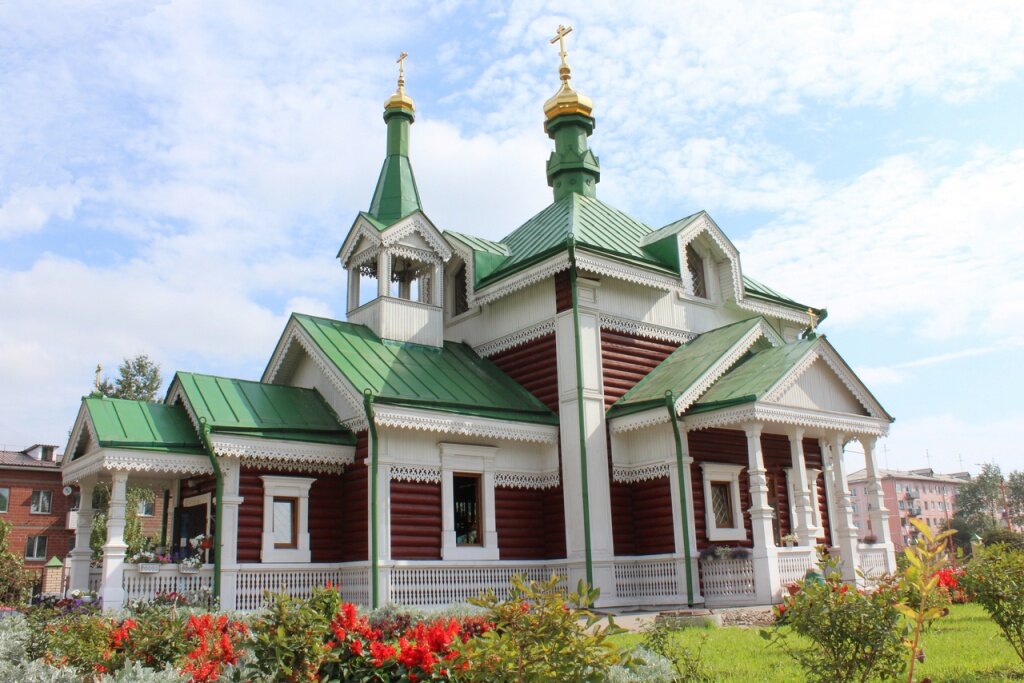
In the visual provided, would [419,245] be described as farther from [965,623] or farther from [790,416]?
[965,623]

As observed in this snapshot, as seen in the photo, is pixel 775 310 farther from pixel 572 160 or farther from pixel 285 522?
pixel 285 522

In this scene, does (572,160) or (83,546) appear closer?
(83,546)

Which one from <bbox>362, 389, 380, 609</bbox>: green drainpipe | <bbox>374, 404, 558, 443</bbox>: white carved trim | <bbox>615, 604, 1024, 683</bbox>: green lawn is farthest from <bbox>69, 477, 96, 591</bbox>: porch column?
<bbox>615, 604, 1024, 683</bbox>: green lawn

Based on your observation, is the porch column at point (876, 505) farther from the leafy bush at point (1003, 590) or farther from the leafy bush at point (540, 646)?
the leafy bush at point (540, 646)

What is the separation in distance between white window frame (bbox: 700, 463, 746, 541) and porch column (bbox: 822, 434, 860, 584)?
6.28 feet

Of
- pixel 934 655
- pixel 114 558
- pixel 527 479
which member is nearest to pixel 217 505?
pixel 114 558

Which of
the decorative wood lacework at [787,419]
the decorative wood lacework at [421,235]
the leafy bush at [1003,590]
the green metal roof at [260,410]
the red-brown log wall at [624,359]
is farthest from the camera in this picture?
the decorative wood lacework at [421,235]

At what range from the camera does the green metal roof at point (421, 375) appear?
17.0 m

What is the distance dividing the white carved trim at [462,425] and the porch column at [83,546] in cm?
599

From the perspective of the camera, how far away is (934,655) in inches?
374

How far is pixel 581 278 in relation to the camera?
61.3 feet

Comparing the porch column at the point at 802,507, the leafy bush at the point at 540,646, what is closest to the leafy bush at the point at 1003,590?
the leafy bush at the point at 540,646

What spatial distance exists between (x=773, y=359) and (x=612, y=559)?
206 inches

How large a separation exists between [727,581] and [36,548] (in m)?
39.4
